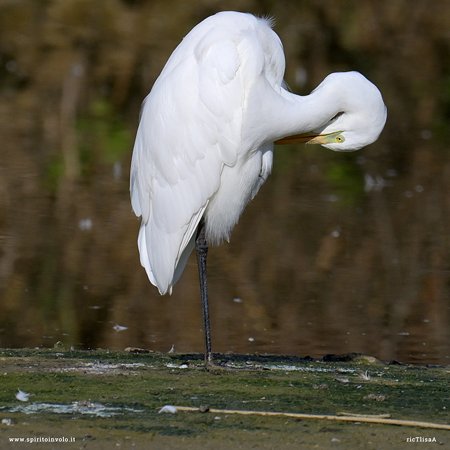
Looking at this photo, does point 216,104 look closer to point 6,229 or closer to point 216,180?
point 216,180

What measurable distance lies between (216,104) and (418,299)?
149 inches

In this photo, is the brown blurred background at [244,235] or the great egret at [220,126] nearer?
the great egret at [220,126]

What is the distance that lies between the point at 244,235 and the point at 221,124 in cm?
438

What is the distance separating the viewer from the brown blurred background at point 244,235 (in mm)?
6730

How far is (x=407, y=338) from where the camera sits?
22.1 ft

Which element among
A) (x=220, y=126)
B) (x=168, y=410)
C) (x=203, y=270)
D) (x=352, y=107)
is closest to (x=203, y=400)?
(x=168, y=410)

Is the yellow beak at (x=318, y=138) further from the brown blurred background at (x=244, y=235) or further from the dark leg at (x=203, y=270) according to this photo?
the brown blurred background at (x=244, y=235)

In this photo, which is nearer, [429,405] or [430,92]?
[429,405]

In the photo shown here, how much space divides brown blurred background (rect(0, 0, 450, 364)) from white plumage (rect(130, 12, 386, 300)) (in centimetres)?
185

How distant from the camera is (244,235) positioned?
8828mm

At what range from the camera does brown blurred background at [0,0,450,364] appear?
6730 mm

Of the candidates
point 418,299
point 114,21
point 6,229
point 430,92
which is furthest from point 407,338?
point 114,21

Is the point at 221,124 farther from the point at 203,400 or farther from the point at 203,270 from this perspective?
the point at 203,400

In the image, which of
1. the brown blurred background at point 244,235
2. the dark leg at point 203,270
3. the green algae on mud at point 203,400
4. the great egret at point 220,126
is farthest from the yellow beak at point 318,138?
the brown blurred background at point 244,235
